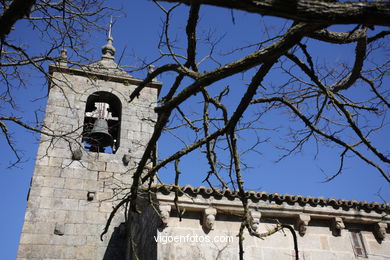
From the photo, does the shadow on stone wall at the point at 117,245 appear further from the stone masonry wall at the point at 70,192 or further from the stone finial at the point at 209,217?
the stone finial at the point at 209,217

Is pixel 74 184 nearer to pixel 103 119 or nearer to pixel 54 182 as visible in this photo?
pixel 54 182

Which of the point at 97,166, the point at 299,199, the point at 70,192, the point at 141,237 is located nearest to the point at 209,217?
the point at 299,199

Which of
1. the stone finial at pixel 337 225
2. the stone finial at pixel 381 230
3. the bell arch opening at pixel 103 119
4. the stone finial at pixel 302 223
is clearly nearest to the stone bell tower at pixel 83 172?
the bell arch opening at pixel 103 119

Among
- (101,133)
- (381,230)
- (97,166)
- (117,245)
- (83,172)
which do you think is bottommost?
(381,230)

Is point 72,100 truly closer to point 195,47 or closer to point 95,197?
point 95,197

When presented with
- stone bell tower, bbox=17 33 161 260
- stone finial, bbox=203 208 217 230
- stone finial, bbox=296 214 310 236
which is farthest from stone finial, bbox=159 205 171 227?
stone finial, bbox=296 214 310 236

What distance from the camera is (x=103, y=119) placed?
9.66 metres

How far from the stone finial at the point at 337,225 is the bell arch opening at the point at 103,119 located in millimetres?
4961

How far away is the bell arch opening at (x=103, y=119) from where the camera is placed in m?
9.45

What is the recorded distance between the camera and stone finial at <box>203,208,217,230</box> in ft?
20.2

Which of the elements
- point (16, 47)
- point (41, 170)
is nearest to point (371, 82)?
point (16, 47)

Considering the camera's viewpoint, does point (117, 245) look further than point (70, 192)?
No

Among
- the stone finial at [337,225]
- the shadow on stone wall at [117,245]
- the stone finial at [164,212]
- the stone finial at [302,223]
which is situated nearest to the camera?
the stone finial at [164,212]

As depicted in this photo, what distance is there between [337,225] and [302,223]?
23.6 inches
